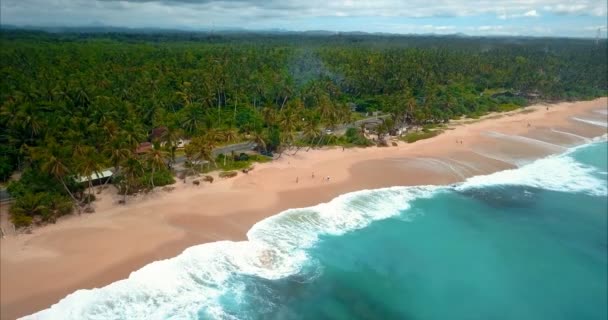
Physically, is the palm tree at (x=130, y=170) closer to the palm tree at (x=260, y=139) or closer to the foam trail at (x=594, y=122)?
the palm tree at (x=260, y=139)

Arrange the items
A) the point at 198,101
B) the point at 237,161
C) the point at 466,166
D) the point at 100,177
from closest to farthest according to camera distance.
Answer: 1. the point at 100,177
2. the point at 237,161
3. the point at 466,166
4. the point at 198,101

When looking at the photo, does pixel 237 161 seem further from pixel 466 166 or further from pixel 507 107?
pixel 507 107

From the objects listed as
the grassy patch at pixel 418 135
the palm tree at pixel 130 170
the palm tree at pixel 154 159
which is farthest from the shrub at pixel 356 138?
the palm tree at pixel 130 170

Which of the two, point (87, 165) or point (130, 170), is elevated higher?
point (87, 165)

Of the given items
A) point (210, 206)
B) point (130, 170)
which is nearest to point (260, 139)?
point (210, 206)

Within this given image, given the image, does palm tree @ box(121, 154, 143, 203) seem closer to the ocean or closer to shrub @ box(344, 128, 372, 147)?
the ocean
